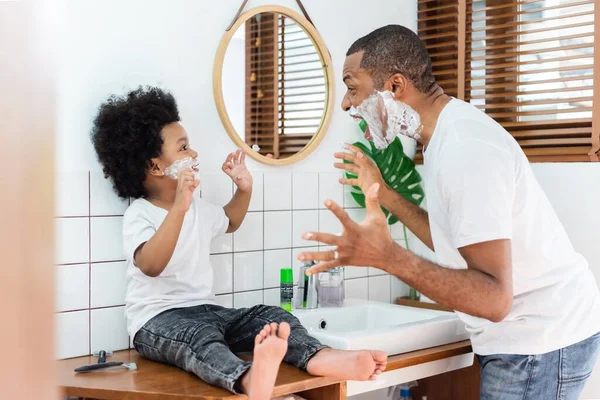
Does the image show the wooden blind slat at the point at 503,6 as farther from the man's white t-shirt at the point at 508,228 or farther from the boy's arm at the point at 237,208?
the boy's arm at the point at 237,208

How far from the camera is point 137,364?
69.4 inches

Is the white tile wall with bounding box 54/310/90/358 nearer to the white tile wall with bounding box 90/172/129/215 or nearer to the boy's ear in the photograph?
the white tile wall with bounding box 90/172/129/215

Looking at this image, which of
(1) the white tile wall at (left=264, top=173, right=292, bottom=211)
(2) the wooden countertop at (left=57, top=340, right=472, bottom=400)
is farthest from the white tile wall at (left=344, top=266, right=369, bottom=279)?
(2) the wooden countertop at (left=57, top=340, right=472, bottom=400)

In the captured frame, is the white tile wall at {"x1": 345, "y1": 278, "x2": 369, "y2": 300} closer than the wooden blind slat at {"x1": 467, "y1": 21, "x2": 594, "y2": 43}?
No

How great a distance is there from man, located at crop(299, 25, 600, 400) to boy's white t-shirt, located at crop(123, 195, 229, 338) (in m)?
0.55

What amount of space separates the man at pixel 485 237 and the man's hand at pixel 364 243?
3 centimetres

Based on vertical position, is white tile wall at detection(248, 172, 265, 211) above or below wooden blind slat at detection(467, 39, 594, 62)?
below

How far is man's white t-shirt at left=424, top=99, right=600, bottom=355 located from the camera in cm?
134

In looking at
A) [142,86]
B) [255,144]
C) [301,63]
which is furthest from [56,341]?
[301,63]

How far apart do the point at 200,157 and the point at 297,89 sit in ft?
1.59

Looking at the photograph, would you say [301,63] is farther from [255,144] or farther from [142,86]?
[142,86]

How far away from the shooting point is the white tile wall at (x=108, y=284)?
6.15 ft

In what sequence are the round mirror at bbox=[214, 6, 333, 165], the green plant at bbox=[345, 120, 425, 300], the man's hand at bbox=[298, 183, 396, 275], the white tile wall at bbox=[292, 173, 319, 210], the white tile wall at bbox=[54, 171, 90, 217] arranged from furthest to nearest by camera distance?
the green plant at bbox=[345, 120, 425, 300], the white tile wall at bbox=[292, 173, 319, 210], the round mirror at bbox=[214, 6, 333, 165], the white tile wall at bbox=[54, 171, 90, 217], the man's hand at bbox=[298, 183, 396, 275]

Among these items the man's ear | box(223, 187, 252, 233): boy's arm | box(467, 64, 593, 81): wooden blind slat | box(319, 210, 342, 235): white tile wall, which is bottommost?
box(319, 210, 342, 235): white tile wall
